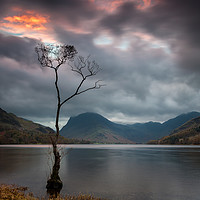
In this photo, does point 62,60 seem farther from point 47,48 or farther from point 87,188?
point 87,188

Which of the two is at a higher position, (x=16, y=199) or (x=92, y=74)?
(x=92, y=74)

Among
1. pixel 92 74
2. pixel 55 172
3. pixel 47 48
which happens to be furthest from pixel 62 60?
pixel 55 172

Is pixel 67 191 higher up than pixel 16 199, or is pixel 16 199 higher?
pixel 16 199

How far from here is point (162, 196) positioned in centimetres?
2570

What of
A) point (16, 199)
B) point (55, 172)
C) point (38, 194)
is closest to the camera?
point (16, 199)

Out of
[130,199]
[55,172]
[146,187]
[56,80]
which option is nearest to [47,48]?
[56,80]

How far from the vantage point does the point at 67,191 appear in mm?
27562

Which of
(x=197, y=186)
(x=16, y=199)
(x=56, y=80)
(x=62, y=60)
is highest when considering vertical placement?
(x=62, y=60)

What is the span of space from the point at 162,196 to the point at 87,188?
1016 centimetres

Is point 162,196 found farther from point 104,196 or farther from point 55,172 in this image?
point 55,172

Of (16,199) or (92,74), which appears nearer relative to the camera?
(16,199)

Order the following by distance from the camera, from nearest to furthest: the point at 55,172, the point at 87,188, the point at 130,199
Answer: the point at 130,199, the point at 55,172, the point at 87,188

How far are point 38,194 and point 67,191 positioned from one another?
3.84 m

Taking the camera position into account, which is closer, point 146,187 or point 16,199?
point 16,199
